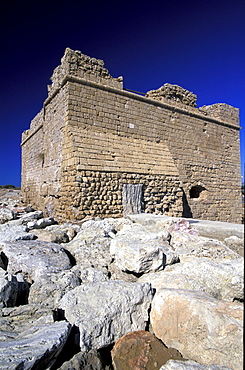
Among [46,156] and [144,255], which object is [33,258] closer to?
[144,255]

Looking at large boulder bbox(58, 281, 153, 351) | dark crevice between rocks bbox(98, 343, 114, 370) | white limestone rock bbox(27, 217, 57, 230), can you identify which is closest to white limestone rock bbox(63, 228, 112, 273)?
large boulder bbox(58, 281, 153, 351)

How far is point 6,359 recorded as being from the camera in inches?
68.5

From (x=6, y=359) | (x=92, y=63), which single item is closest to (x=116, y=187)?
(x=92, y=63)

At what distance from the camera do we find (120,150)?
7586 millimetres

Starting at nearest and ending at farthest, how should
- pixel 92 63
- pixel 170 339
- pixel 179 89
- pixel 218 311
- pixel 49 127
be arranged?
pixel 218 311 < pixel 170 339 < pixel 92 63 < pixel 49 127 < pixel 179 89

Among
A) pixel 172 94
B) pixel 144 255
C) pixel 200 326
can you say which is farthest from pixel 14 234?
pixel 172 94

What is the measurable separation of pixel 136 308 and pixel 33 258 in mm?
1985

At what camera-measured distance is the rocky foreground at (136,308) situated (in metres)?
1.80

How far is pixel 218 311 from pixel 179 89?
988 centimetres

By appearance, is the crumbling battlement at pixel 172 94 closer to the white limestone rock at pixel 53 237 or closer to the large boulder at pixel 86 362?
the white limestone rock at pixel 53 237

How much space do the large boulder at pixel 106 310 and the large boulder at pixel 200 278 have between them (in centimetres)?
33

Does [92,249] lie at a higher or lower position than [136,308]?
higher

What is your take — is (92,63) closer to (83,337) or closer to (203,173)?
(203,173)

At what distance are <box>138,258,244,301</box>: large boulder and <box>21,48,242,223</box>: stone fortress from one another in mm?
3892
